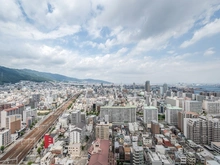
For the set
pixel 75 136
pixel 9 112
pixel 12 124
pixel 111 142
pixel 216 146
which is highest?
pixel 9 112

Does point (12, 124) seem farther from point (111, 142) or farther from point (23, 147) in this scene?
point (111, 142)

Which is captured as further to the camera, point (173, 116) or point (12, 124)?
point (173, 116)

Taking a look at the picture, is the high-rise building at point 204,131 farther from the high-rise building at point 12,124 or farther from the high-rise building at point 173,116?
the high-rise building at point 12,124

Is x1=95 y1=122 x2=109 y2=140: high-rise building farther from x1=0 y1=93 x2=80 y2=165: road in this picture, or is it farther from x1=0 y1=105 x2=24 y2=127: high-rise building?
x1=0 y1=105 x2=24 y2=127: high-rise building

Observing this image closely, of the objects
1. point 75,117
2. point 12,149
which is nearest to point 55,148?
point 12,149

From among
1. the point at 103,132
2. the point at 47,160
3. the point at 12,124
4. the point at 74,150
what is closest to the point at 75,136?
the point at 74,150

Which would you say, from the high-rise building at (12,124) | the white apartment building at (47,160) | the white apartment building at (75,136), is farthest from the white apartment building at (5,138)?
the white apartment building at (75,136)

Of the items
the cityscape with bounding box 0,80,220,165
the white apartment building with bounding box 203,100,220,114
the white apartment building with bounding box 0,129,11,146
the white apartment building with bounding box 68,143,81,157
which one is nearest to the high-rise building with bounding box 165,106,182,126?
the cityscape with bounding box 0,80,220,165

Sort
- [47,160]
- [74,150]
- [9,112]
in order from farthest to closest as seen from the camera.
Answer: [9,112] → [74,150] → [47,160]

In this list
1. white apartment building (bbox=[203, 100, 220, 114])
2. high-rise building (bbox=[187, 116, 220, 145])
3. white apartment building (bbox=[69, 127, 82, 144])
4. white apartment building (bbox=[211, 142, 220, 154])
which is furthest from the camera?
white apartment building (bbox=[203, 100, 220, 114])
